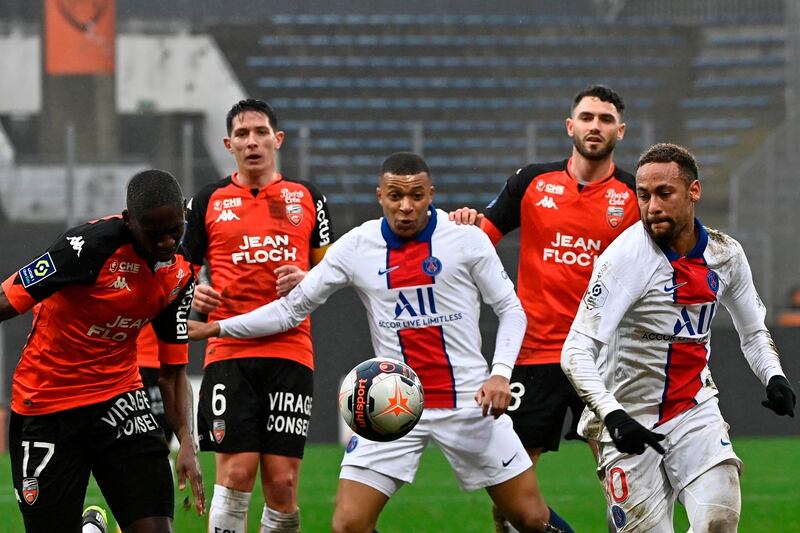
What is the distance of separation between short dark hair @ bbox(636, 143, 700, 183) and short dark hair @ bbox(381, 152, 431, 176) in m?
1.16

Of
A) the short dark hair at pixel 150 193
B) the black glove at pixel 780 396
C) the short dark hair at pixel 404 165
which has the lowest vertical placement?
the black glove at pixel 780 396

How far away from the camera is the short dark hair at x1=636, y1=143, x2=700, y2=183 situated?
16.7ft

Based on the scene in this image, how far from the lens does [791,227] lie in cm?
1712

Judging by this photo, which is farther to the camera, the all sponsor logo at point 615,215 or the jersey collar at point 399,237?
the all sponsor logo at point 615,215

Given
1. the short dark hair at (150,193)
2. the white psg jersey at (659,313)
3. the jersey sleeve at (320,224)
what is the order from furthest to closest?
1. the jersey sleeve at (320,224)
2. the white psg jersey at (659,313)
3. the short dark hair at (150,193)

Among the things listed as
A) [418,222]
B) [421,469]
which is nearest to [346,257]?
[418,222]

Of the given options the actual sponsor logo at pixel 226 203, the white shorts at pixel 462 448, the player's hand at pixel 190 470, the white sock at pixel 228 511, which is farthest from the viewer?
the actual sponsor logo at pixel 226 203

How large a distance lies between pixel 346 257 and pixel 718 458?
2.02m

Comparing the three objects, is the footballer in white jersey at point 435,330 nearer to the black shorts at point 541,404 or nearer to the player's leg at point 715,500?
the black shorts at point 541,404

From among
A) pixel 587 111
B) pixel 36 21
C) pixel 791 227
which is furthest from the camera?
pixel 36 21

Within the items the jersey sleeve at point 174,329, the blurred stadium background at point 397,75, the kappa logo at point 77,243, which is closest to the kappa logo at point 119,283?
the kappa logo at point 77,243

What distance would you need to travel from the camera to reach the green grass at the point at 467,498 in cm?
925

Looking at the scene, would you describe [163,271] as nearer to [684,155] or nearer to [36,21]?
[684,155]

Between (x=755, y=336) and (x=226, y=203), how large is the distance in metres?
3.04
